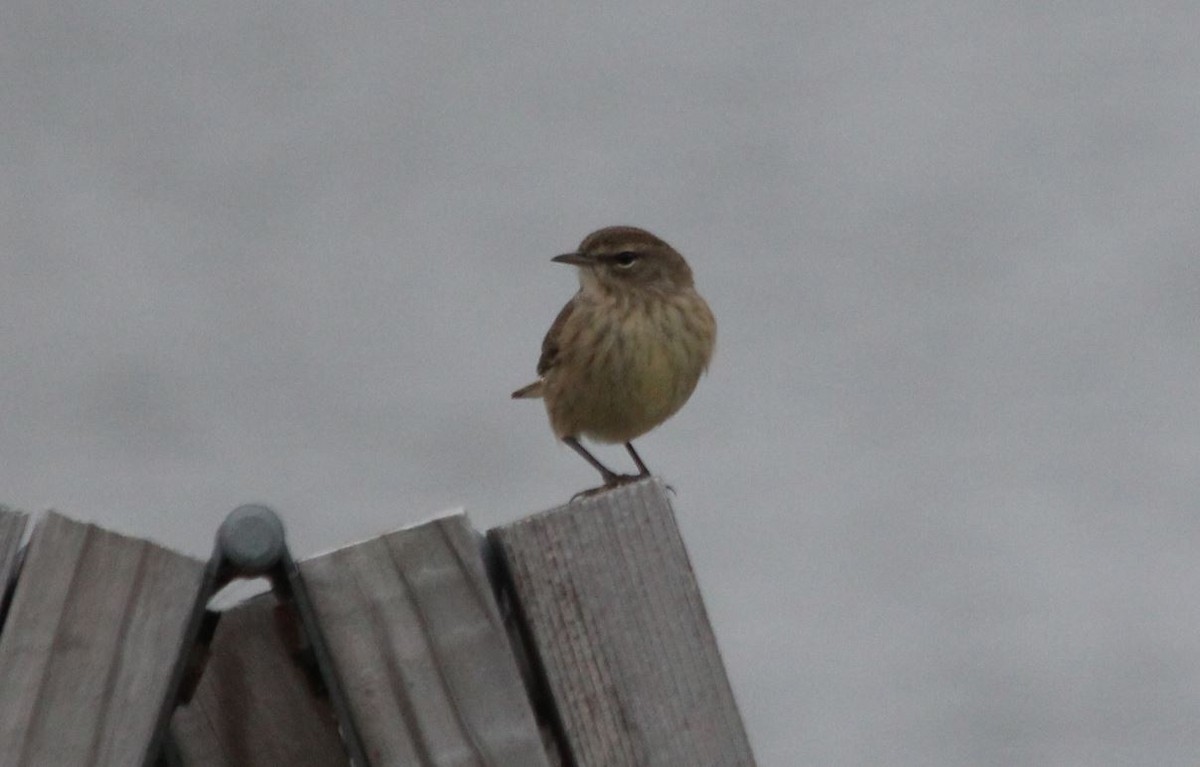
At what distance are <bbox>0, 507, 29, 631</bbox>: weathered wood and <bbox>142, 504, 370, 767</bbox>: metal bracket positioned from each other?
0.24 metres

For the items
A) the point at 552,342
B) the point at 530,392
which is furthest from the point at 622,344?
the point at 530,392

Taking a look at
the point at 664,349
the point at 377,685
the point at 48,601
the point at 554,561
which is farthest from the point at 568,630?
the point at 664,349

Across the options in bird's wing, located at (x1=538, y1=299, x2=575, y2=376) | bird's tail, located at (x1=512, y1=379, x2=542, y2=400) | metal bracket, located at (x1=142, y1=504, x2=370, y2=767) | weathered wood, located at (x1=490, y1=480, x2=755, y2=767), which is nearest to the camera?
metal bracket, located at (x1=142, y1=504, x2=370, y2=767)

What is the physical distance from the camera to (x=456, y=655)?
239 cm

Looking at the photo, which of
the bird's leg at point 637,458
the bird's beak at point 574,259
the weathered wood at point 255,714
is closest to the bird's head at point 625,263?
the bird's beak at point 574,259

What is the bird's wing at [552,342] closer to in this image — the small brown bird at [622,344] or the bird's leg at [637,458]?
the small brown bird at [622,344]

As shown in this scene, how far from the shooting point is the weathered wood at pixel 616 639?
2.47m

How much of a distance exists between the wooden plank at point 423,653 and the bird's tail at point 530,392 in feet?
13.2

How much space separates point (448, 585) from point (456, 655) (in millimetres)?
98

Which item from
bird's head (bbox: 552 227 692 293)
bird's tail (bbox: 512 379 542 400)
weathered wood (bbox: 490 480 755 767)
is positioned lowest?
weathered wood (bbox: 490 480 755 767)

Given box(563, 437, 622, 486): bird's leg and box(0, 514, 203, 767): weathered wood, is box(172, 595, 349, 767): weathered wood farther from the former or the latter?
box(563, 437, 622, 486): bird's leg

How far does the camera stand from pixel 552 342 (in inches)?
245

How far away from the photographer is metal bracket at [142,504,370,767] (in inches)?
87.4

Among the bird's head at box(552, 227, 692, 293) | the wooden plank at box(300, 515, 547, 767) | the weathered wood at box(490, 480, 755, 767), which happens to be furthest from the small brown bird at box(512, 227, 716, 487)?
the wooden plank at box(300, 515, 547, 767)
